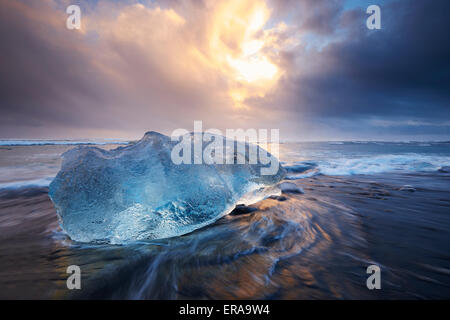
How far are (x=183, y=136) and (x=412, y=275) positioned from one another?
118 inches

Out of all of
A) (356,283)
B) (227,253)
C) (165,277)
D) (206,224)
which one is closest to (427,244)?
(356,283)

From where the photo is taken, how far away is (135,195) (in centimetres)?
193

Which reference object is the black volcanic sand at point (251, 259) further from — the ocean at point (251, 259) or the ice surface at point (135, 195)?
the ice surface at point (135, 195)

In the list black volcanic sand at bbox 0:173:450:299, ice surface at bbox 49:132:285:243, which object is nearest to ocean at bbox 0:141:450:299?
black volcanic sand at bbox 0:173:450:299

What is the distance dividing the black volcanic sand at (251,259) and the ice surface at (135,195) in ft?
0.59

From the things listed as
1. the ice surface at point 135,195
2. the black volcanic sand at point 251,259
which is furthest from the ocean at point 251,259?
the ice surface at point 135,195

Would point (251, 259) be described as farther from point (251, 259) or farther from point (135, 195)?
point (135, 195)

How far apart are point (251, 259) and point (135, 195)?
1.44 metres

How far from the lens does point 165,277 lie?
4.55 ft

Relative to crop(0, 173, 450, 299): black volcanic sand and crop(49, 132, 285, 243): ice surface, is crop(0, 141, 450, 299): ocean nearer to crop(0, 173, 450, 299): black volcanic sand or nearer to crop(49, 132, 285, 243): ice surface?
crop(0, 173, 450, 299): black volcanic sand

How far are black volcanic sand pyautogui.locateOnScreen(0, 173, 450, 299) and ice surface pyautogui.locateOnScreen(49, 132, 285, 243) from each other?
18 centimetres

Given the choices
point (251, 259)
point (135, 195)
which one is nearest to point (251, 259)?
point (251, 259)

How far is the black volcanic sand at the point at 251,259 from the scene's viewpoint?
49.9 inches
